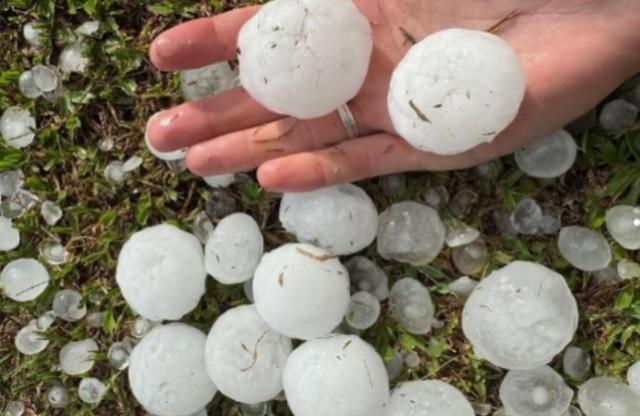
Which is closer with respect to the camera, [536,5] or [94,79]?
[536,5]

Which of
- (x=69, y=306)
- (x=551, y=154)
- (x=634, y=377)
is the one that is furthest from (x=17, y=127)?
(x=634, y=377)

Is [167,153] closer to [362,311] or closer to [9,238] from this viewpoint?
[9,238]

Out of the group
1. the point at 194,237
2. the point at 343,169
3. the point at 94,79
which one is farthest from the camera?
the point at 94,79

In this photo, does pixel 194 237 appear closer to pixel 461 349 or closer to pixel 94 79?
pixel 94 79

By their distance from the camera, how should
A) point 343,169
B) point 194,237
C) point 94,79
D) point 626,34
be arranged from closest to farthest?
point 626,34, point 343,169, point 194,237, point 94,79

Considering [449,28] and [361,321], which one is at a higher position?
[449,28]

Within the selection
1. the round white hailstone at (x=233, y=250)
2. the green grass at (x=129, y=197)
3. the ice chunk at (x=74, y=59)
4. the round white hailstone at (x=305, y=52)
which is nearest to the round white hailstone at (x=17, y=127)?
the green grass at (x=129, y=197)

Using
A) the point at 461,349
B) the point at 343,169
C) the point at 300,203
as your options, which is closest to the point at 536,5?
the point at 343,169

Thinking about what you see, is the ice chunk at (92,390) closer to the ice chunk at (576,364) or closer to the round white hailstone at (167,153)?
the round white hailstone at (167,153)
